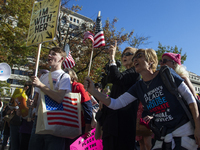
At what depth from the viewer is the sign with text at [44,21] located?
3.38 metres

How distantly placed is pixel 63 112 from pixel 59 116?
0.29ft

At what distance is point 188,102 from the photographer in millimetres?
2199

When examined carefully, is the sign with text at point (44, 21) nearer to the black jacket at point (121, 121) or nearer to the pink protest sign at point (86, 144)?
the black jacket at point (121, 121)

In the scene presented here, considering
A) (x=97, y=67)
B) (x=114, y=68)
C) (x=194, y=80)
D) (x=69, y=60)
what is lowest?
(x=114, y=68)

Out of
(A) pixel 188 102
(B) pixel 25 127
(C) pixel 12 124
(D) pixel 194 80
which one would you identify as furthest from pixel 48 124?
(D) pixel 194 80

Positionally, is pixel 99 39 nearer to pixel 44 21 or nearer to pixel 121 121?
pixel 44 21

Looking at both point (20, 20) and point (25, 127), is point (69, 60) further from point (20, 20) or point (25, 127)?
point (20, 20)

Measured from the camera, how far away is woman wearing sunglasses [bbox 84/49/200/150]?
2115mm

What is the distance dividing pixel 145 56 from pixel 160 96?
1.95ft

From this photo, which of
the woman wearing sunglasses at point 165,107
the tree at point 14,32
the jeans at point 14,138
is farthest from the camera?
the tree at point 14,32

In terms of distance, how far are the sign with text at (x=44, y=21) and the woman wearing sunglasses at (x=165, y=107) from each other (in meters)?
1.25

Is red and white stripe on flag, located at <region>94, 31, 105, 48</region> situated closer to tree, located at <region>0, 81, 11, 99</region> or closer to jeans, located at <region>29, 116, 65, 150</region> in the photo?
jeans, located at <region>29, 116, 65, 150</region>

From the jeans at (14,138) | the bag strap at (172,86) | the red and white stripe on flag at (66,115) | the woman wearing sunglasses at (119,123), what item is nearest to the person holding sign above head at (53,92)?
the red and white stripe on flag at (66,115)

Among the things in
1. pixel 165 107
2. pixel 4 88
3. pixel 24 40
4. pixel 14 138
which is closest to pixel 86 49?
pixel 24 40
